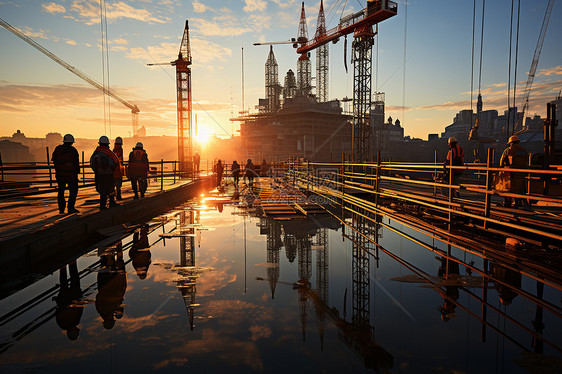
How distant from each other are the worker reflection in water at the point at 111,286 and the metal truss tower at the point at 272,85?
138951 millimetres

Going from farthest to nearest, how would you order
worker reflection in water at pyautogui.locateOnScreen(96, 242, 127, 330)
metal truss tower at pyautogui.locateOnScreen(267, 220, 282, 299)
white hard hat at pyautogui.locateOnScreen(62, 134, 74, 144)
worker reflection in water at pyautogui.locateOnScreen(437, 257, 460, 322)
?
1. white hard hat at pyautogui.locateOnScreen(62, 134, 74, 144)
2. metal truss tower at pyautogui.locateOnScreen(267, 220, 282, 299)
3. worker reflection in water at pyautogui.locateOnScreen(96, 242, 127, 330)
4. worker reflection in water at pyautogui.locateOnScreen(437, 257, 460, 322)

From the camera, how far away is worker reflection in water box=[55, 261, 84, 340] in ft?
12.2

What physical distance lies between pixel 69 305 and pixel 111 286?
0.75m

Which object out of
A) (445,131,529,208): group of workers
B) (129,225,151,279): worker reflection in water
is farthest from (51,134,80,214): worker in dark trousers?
(445,131,529,208): group of workers

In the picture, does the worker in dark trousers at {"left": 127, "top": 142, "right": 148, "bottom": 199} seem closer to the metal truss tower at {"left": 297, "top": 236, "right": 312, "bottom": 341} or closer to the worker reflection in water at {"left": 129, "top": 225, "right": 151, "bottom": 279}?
the worker reflection in water at {"left": 129, "top": 225, "right": 151, "bottom": 279}

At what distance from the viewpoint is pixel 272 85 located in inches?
5640

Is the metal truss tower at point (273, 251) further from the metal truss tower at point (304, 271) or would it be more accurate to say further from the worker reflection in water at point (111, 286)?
the worker reflection in water at point (111, 286)

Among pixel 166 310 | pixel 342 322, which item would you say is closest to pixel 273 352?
pixel 342 322

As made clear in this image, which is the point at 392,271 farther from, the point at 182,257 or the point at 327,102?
the point at 327,102

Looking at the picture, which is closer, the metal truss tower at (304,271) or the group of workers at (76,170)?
the metal truss tower at (304,271)

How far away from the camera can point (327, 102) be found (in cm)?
13125

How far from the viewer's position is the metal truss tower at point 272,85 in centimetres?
14188

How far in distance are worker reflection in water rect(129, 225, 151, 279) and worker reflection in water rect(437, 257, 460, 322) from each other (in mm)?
4585

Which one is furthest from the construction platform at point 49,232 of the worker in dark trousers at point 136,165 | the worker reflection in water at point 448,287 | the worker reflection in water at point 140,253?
the worker reflection in water at point 448,287
